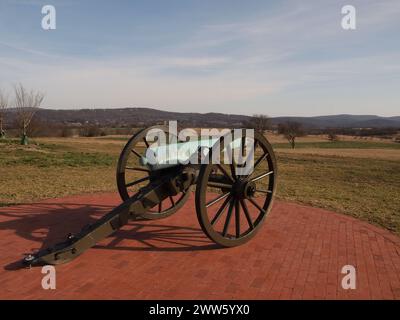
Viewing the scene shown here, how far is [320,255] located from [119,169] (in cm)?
295

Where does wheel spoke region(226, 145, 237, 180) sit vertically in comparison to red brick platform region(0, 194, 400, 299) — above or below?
above

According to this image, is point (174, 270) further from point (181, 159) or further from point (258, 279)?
point (181, 159)

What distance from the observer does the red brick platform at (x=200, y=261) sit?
344cm

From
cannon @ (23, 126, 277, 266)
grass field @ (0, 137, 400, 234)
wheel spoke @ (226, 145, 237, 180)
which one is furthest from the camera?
grass field @ (0, 137, 400, 234)

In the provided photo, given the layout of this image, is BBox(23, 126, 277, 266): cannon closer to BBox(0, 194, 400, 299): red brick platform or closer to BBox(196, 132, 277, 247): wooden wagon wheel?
BBox(196, 132, 277, 247): wooden wagon wheel

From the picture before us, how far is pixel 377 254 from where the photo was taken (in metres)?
4.48

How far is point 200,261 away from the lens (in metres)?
4.14

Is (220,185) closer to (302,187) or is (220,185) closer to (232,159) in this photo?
(232,159)

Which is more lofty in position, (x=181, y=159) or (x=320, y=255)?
(x=181, y=159)

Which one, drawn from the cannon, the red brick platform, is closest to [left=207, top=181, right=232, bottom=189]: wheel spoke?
the cannon

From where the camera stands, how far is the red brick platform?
11.3 feet

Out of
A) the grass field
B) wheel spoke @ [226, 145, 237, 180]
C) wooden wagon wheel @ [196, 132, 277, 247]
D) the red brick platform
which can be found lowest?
the red brick platform

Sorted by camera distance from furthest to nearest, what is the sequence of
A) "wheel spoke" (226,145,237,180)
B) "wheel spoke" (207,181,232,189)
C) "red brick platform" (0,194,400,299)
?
"wheel spoke" (226,145,237,180) < "wheel spoke" (207,181,232,189) < "red brick platform" (0,194,400,299)
